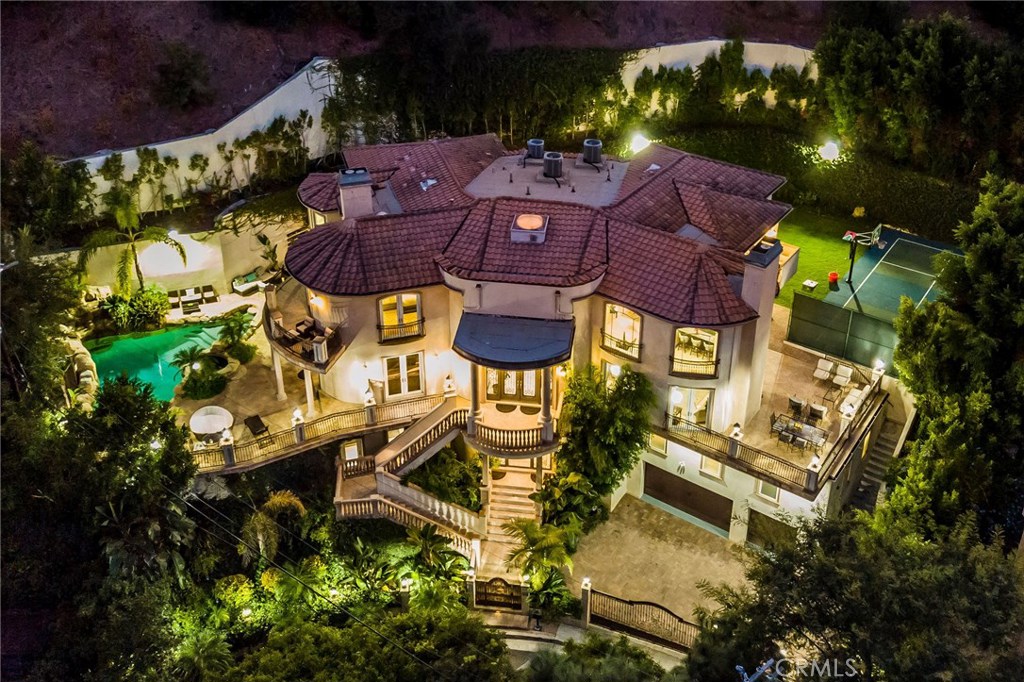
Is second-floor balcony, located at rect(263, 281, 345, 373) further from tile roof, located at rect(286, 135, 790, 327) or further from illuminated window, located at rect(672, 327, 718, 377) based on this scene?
illuminated window, located at rect(672, 327, 718, 377)

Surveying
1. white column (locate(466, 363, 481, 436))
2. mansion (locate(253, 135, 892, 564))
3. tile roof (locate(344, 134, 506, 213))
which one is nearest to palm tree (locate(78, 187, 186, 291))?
mansion (locate(253, 135, 892, 564))

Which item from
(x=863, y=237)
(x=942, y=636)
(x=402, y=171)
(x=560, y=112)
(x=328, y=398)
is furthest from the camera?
(x=560, y=112)

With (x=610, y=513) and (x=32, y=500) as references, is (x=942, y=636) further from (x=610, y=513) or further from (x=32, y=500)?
(x=32, y=500)

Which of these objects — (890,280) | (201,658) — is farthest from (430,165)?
(201,658)

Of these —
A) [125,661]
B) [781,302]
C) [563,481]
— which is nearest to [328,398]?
[563,481]

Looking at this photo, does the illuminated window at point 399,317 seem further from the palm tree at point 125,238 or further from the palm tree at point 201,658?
the palm tree at point 125,238
